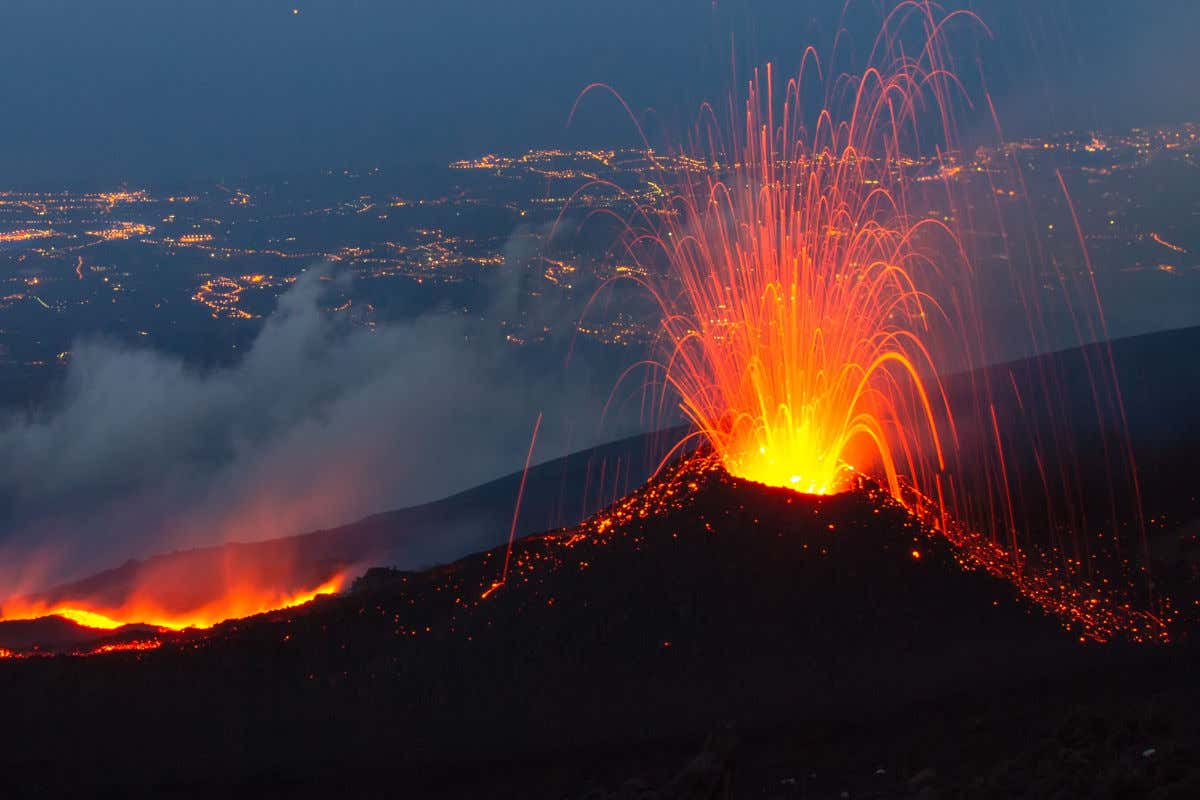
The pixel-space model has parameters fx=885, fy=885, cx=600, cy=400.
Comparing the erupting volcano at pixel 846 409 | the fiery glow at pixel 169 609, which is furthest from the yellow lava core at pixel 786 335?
the fiery glow at pixel 169 609

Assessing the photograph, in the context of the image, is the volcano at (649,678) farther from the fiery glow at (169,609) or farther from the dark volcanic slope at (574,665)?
the fiery glow at (169,609)

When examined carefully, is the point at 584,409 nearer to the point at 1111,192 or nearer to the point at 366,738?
the point at 1111,192

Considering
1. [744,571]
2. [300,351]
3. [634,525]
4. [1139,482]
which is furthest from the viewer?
[300,351]

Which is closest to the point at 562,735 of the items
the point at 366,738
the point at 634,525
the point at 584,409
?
the point at 366,738

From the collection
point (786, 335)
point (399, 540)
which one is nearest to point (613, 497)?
point (399, 540)

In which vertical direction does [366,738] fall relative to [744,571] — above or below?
below

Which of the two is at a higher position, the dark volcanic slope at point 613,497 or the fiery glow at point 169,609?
the fiery glow at point 169,609

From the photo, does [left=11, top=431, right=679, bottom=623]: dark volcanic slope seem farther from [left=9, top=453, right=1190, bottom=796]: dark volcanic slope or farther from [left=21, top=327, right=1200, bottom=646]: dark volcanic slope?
[left=9, top=453, right=1190, bottom=796]: dark volcanic slope

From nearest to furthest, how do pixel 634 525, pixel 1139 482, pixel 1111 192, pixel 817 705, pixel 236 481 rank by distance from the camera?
pixel 817 705, pixel 634 525, pixel 1139 482, pixel 1111 192, pixel 236 481
